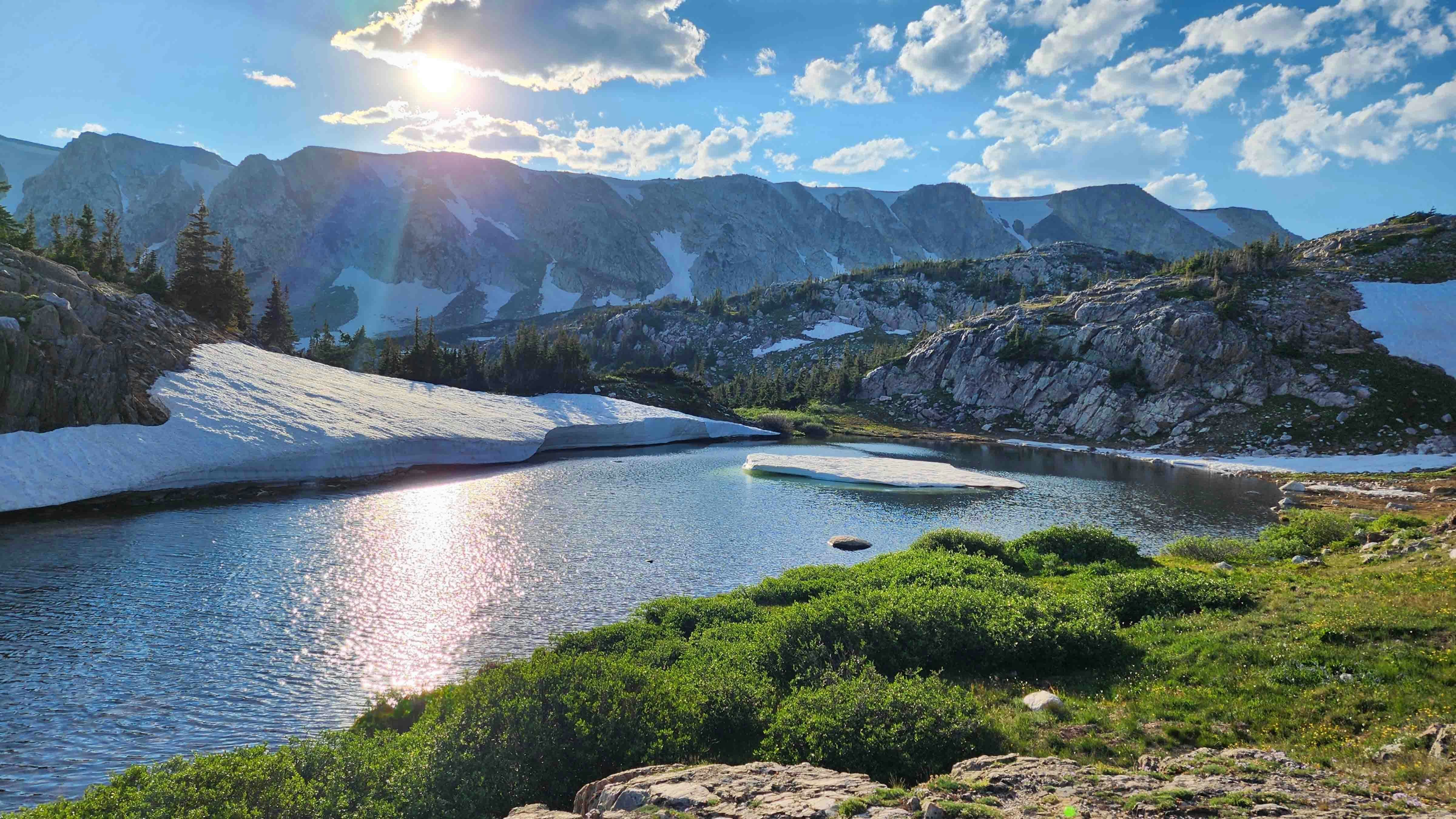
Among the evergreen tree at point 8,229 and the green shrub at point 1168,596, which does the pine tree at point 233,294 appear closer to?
the evergreen tree at point 8,229

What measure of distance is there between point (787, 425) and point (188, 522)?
9925cm

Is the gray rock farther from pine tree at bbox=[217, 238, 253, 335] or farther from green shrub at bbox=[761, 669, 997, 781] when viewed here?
pine tree at bbox=[217, 238, 253, 335]

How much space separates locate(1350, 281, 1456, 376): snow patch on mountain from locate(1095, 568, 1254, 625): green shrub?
106 meters

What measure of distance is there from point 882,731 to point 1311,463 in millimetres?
89482

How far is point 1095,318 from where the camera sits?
411ft

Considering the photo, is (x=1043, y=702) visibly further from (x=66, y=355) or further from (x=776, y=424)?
(x=776, y=424)

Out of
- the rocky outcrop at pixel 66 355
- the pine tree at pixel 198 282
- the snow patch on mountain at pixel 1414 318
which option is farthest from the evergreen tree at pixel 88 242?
the snow patch on mountain at pixel 1414 318

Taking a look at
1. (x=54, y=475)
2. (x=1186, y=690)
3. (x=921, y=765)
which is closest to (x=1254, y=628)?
(x=1186, y=690)

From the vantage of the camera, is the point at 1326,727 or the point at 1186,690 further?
the point at 1186,690

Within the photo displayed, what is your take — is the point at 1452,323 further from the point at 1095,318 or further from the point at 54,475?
the point at 54,475

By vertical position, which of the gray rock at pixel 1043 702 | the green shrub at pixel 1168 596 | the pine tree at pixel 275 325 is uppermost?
the pine tree at pixel 275 325

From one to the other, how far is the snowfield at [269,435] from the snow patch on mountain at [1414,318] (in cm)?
11527

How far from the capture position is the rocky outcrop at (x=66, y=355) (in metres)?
37.8

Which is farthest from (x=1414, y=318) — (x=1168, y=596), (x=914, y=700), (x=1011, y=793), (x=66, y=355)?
(x=66, y=355)
